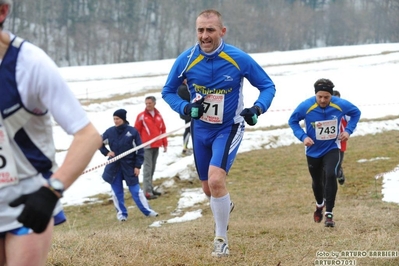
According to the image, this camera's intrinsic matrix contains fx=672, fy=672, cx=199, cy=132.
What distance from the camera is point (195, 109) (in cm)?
652

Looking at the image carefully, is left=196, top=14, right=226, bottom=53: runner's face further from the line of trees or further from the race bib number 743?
the line of trees

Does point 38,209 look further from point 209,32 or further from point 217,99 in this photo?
point 209,32

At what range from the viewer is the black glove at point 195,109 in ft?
→ 21.4

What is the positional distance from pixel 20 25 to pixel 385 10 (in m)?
51.0

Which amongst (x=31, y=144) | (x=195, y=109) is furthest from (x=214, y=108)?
(x=31, y=144)

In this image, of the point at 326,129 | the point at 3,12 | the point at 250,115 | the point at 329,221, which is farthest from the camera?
the point at 326,129

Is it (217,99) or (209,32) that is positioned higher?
(209,32)

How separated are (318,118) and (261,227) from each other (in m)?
1.65

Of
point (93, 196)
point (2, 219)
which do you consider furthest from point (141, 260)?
point (93, 196)

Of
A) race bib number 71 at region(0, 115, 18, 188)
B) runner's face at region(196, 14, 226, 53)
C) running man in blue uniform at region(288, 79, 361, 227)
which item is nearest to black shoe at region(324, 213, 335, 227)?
running man in blue uniform at region(288, 79, 361, 227)

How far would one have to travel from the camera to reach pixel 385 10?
96.9 m

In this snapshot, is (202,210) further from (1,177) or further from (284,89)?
(284,89)

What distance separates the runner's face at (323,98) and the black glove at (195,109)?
2.75m

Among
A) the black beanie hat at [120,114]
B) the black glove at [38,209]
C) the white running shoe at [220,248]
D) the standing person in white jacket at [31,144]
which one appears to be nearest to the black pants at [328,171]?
the white running shoe at [220,248]
